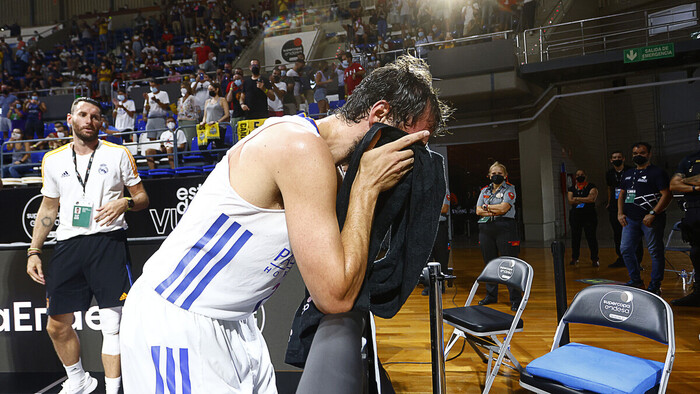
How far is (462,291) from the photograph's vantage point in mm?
6320

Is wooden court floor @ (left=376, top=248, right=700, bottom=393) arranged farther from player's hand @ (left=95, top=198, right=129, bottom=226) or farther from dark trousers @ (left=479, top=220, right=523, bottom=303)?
player's hand @ (left=95, top=198, right=129, bottom=226)

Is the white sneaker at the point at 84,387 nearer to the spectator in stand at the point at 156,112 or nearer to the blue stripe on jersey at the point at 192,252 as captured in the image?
the blue stripe on jersey at the point at 192,252

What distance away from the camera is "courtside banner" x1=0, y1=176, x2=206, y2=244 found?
450cm

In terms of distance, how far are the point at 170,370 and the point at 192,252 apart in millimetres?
296

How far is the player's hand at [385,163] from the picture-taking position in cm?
81

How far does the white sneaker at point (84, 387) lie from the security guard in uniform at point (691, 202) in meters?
5.70

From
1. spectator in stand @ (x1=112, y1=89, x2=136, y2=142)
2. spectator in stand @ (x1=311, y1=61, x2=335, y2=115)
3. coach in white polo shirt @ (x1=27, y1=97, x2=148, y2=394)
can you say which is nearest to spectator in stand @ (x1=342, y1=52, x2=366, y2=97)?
spectator in stand @ (x1=311, y1=61, x2=335, y2=115)

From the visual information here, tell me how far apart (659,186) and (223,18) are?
1631 cm

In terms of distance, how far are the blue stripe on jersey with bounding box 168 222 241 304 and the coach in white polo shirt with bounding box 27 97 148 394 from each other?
6.94 feet

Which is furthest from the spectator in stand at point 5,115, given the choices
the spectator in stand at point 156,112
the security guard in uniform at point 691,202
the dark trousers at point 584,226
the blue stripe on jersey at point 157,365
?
the security guard in uniform at point 691,202

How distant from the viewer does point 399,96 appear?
42.3 inches

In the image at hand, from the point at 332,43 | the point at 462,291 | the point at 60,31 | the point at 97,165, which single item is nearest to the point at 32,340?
the point at 97,165

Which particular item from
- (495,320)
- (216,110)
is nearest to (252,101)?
(216,110)

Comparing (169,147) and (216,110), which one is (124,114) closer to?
(169,147)
